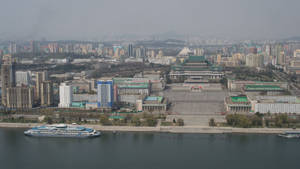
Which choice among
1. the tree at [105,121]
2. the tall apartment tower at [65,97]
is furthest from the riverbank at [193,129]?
the tall apartment tower at [65,97]

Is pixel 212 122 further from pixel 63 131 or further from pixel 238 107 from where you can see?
pixel 63 131

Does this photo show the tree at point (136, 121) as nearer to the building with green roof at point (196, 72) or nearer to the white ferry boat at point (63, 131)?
the white ferry boat at point (63, 131)

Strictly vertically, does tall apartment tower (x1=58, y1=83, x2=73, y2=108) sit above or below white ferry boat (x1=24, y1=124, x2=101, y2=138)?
above

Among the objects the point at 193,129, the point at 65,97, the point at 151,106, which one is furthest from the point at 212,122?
the point at 65,97

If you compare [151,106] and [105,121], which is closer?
[105,121]

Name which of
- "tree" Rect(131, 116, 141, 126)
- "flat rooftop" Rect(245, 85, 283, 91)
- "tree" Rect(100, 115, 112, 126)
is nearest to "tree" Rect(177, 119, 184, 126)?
"tree" Rect(131, 116, 141, 126)

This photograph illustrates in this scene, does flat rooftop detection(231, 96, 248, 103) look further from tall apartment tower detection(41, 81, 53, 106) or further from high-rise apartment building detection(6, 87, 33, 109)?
high-rise apartment building detection(6, 87, 33, 109)
